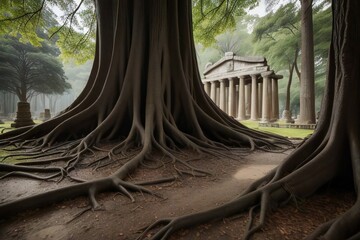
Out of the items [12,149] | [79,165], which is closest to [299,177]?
[79,165]

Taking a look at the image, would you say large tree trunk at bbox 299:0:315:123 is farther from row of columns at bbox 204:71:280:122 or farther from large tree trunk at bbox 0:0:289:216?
large tree trunk at bbox 0:0:289:216

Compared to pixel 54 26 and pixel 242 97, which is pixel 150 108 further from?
pixel 242 97

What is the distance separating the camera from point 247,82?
24516 millimetres

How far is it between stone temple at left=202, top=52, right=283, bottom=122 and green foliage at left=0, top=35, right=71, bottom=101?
825 inches

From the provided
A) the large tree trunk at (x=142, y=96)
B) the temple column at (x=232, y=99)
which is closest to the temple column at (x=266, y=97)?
the temple column at (x=232, y=99)

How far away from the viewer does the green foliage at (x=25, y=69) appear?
24094mm

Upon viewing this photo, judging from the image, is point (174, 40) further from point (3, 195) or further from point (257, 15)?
point (257, 15)

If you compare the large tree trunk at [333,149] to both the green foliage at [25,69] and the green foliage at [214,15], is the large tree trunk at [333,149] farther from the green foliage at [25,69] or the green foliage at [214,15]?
the green foliage at [25,69]

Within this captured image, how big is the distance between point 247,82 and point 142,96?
21218mm

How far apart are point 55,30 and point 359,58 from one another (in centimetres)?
1208

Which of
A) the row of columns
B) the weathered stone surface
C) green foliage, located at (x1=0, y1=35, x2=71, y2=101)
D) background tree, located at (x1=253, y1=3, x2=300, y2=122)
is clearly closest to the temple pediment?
the row of columns

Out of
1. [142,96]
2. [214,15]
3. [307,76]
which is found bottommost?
[142,96]

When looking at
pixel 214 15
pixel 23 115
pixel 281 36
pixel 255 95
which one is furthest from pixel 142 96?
pixel 281 36

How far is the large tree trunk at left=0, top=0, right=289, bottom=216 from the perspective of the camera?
5246 mm
